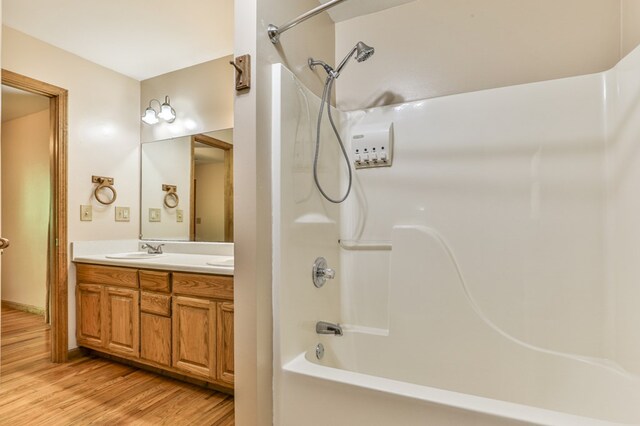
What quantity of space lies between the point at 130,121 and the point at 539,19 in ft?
10.3

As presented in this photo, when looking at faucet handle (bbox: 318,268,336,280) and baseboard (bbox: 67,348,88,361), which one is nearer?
faucet handle (bbox: 318,268,336,280)

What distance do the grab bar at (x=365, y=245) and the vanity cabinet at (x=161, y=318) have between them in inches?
27.5

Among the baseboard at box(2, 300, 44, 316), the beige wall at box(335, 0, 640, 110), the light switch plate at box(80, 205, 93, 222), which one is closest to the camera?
the beige wall at box(335, 0, 640, 110)

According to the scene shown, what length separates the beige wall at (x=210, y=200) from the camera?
2633 mm

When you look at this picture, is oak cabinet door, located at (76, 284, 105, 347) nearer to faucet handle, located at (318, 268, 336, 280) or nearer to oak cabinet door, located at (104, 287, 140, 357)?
oak cabinet door, located at (104, 287, 140, 357)

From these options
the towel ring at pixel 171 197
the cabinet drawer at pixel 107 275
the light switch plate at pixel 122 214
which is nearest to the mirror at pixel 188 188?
the towel ring at pixel 171 197

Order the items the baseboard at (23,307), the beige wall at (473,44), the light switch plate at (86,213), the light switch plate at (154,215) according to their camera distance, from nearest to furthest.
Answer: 1. the beige wall at (473,44)
2. the light switch plate at (86,213)
3. the light switch plate at (154,215)
4. the baseboard at (23,307)

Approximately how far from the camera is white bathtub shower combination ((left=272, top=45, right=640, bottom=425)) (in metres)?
1.30

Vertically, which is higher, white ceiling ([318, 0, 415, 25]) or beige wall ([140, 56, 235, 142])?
white ceiling ([318, 0, 415, 25])

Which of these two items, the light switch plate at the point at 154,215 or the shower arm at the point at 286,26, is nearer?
the shower arm at the point at 286,26

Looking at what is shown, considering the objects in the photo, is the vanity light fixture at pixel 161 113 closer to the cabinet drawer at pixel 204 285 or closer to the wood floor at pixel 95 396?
the cabinet drawer at pixel 204 285

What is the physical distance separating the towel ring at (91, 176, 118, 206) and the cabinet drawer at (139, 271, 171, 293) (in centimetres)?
92

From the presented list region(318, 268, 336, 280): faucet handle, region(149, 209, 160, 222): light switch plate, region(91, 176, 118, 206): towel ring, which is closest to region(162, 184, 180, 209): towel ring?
region(149, 209, 160, 222): light switch plate

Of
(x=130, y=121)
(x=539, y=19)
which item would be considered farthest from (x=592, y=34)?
(x=130, y=121)
